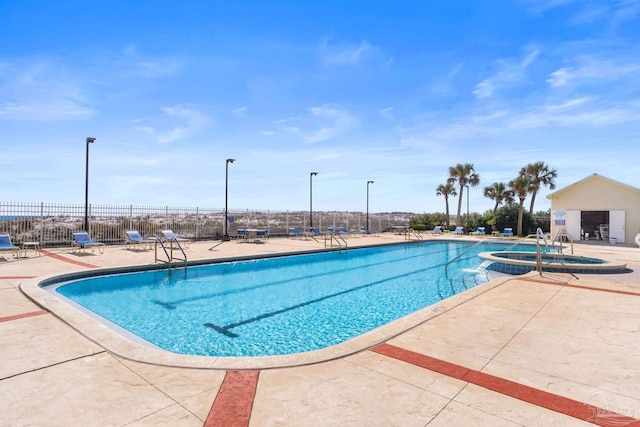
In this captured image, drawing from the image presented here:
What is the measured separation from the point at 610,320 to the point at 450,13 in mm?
8925

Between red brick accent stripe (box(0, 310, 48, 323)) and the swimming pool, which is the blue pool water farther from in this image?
red brick accent stripe (box(0, 310, 48, 323))

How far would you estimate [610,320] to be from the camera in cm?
474

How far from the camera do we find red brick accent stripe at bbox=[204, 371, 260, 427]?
2.22 metres

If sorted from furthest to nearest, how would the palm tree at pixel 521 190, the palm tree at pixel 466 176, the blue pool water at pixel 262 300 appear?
1. the palm tree at pixel 466 176
2. the palm tree at pixel 521 190
3. the blue pool water at pixel 262 300

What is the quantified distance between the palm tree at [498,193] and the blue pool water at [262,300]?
910 inches

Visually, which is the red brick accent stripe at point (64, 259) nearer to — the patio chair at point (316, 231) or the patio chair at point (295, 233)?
the patio chair at point (295, 233)

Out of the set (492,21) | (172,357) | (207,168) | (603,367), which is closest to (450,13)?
(492,21)

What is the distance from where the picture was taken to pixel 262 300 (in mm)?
7215

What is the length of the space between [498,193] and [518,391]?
33513 millimetres

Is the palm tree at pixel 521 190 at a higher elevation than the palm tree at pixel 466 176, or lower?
lower

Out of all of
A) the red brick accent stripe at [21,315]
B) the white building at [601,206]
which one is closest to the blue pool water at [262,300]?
the red brick accent stripe at [21,315]

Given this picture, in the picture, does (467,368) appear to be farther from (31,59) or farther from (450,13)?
(31,59)

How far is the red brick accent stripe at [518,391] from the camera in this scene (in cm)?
235

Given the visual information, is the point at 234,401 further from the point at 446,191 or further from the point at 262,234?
the point at 446,191
